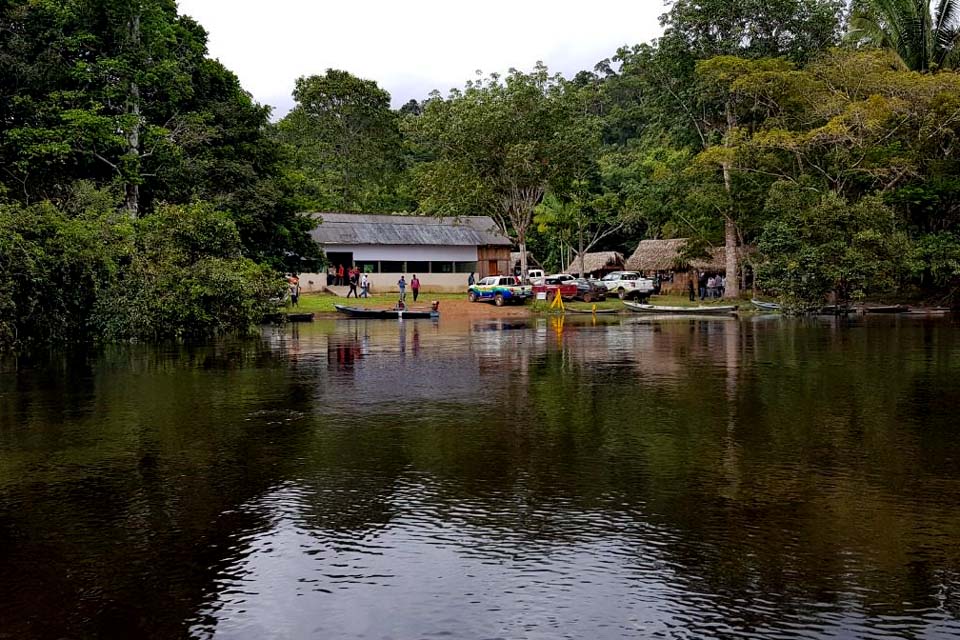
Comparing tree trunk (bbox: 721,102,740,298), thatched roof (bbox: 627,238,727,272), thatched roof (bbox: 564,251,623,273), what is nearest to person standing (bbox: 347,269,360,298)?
thatched roof (bbox: 627,238,727,272)

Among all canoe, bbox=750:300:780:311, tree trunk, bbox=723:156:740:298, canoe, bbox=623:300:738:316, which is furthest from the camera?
tree trunk, bbox=723:156:740:298

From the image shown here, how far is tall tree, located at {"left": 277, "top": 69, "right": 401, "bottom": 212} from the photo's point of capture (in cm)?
6938

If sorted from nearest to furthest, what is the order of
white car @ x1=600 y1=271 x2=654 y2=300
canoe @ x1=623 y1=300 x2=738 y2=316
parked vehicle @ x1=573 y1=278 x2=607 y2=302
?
1. canoe @ x1=623 y1=300 x2=738 y2=316
2. parked vehicle @ x1=573 y1=278 x2=607 y2=302
3. white car @ x1=600 y1=271 x2=654 y2=300

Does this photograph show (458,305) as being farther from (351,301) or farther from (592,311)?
(592,311)

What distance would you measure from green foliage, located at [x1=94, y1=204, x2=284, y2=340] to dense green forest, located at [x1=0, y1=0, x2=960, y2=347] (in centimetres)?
7

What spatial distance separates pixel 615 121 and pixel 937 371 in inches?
2970

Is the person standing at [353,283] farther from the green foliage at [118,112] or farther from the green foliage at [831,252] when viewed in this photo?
the green foliage at [831,252]

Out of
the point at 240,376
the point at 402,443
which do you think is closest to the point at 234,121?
the point at 240,376

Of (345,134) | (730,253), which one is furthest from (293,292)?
(345,134)

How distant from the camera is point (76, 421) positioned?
38.8 feet

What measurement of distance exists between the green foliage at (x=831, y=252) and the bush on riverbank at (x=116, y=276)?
2326 cm

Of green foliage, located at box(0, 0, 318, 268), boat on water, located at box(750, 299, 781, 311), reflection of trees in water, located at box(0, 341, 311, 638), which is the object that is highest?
green foliage, located at box(0, 0, 318, 268)

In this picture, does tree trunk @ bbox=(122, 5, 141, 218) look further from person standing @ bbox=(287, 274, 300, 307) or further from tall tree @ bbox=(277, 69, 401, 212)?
tall tree @ bbox=(277, 69, 401, 212)

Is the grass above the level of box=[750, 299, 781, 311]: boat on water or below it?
above
